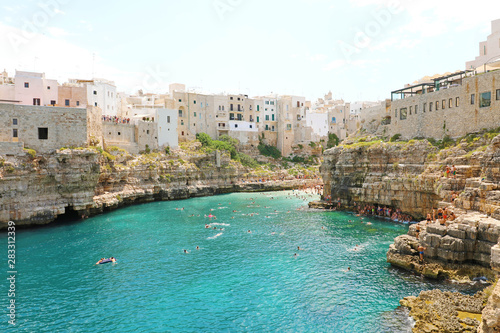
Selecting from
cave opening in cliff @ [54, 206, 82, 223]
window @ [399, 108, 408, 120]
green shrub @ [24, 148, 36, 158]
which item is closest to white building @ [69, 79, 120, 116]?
green shrub @ [24, 148, 36, 158]

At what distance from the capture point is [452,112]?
113ft

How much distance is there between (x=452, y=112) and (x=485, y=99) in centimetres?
361

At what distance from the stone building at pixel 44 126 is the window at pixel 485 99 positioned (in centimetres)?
4412

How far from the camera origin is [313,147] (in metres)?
84.3

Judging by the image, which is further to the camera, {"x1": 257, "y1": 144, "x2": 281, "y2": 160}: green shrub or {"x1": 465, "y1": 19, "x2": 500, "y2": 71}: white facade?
{"x1": 257, "y1": 144, "x2": 281, "y2": 160}: green shrub

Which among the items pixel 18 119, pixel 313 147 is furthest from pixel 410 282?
pixel 313 147

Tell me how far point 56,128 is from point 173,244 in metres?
21.7

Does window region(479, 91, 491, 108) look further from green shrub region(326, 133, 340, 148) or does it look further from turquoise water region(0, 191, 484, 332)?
green shrub region(326, 133, 340, 148)

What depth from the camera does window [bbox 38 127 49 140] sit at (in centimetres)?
3781

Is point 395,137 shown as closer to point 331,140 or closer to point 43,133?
point 331,140

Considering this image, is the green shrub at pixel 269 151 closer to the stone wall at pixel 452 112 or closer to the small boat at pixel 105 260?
the stone wall at pixel 452 112

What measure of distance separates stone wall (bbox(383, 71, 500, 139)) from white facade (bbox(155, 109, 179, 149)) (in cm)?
3945

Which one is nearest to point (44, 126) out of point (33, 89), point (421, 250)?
point (33, 89)

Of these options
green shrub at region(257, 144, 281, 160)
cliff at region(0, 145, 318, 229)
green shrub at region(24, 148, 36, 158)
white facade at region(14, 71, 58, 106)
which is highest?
white facade at region(14, 71, 58, 106)
